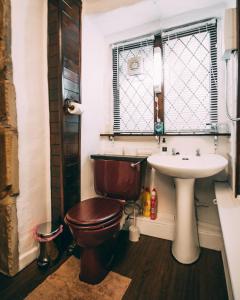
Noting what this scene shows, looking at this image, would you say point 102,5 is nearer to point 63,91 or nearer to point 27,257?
point 63,91

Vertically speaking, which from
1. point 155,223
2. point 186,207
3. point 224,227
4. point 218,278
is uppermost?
point 224,227

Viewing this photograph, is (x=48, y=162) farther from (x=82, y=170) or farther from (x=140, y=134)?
(x=140, y=134)

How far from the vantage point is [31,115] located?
4.51ft

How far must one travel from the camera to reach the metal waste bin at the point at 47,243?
1.33 m

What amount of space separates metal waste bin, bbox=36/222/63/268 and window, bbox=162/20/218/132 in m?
1.33

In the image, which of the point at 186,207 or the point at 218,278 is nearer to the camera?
the point at 218,278

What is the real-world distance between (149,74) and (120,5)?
0.63 meters

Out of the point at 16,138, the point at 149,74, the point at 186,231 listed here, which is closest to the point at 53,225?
the point at 16,138

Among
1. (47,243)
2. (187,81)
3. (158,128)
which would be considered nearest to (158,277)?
(47,243)

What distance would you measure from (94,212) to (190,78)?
1.45 metres

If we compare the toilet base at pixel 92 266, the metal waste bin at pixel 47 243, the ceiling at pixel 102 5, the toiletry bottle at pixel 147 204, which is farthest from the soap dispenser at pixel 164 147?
the ceiling at pixel 102 5

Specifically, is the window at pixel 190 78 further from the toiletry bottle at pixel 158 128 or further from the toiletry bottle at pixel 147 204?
the toiletry bottle at pixel 147 204

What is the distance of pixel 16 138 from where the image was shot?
4.10ft

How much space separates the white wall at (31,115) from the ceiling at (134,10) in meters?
0.47
